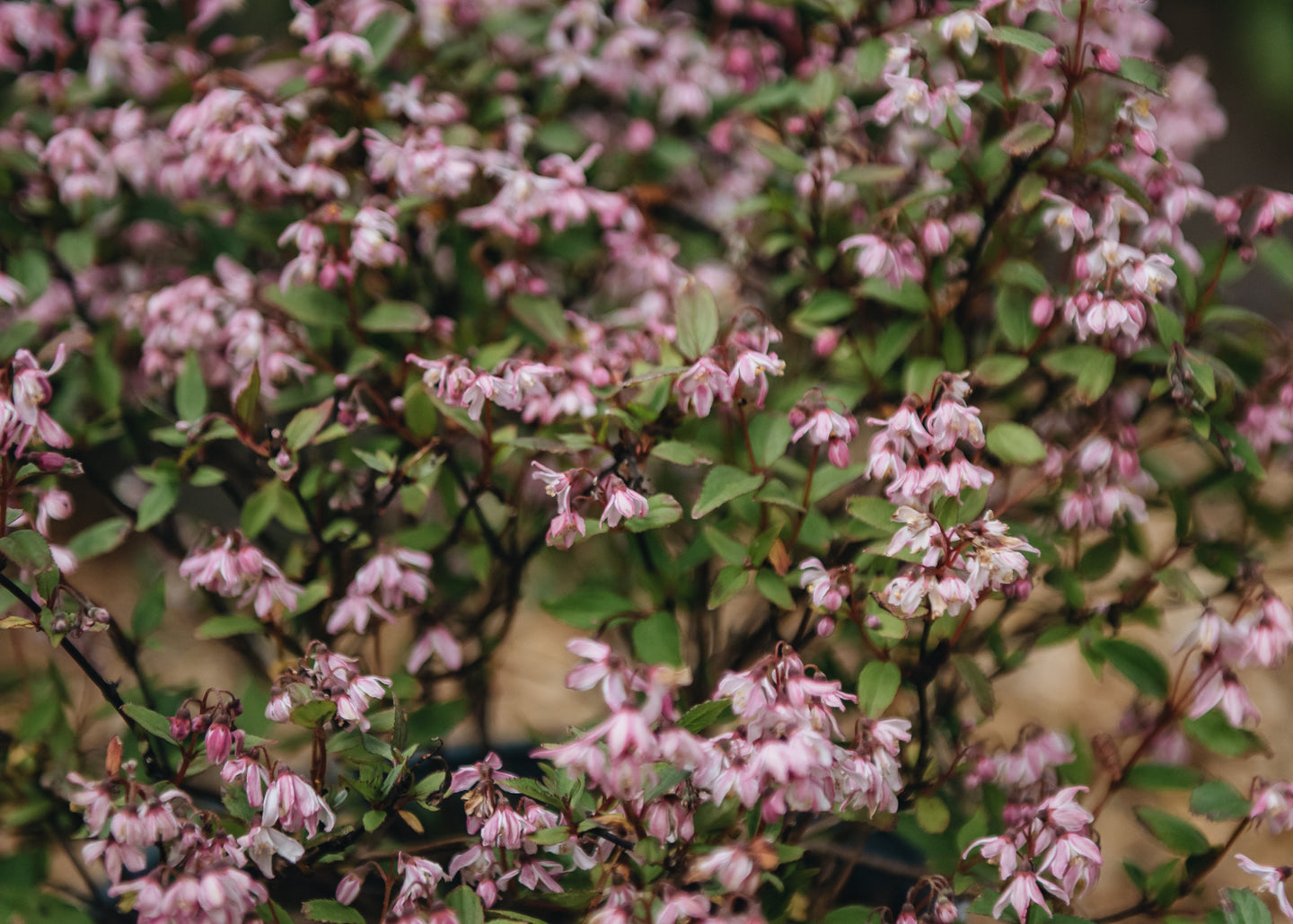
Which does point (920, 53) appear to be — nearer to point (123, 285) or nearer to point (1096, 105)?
point (1096, 105)

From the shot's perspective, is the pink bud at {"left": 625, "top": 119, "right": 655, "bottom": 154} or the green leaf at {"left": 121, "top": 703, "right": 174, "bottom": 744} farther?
the pink bud at {"left": 625, "top": 119, "right": 655, "bottom": 154}

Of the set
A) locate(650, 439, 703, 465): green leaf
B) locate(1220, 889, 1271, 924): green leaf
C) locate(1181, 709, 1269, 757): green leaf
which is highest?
locate(650, 439, 703, 465): green leaf

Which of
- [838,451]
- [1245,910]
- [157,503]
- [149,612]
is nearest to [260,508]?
[157,503]

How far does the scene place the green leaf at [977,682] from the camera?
102 centimetres

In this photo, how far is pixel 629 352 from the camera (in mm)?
1209

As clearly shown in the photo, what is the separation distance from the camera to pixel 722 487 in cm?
103

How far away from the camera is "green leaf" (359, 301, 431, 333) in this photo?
122 cm

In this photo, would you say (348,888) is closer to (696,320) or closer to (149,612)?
(149,612)

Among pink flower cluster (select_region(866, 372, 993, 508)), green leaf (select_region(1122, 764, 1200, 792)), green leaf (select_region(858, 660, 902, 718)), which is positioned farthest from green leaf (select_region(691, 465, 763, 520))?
green leaf (select_region(1122, 764, 1200, 792))

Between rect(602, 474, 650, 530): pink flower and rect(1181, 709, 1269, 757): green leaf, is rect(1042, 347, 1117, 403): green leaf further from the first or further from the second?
rect(602, 474, 650, 530): pink flower

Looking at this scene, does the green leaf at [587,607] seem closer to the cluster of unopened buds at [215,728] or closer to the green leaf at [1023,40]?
the cluster of unopened buds at [215,728]

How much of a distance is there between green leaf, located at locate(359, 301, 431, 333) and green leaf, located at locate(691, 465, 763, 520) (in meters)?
0.43

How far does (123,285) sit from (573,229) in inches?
28.6

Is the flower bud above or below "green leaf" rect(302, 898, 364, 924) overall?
above
